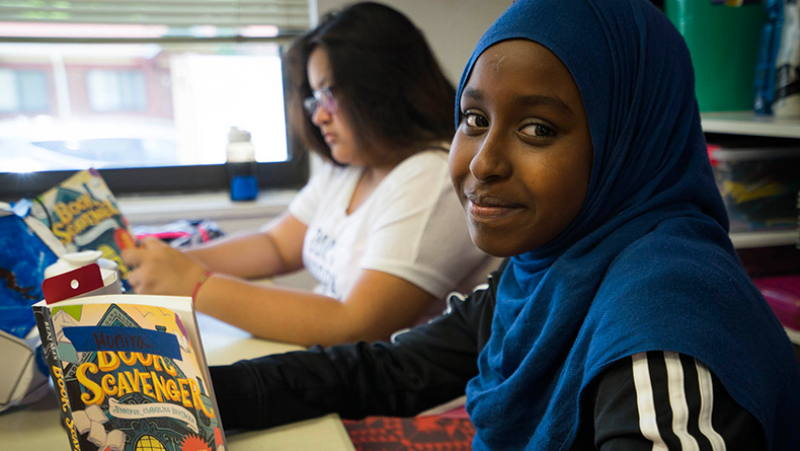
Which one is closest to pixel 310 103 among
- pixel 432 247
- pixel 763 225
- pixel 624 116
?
pixel 432 247

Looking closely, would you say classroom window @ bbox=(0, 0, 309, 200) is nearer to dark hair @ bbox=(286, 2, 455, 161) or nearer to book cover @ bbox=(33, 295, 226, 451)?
dark hair @ bbox=(286, 2, 455, 161)

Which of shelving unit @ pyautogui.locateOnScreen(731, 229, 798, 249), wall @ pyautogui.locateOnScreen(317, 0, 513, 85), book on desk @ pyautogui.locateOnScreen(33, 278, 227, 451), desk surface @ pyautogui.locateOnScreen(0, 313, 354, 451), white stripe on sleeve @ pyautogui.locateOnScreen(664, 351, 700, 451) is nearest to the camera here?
white stripe on sleeve @ pyautogui.locateOnScreen(664, 351, 700, 451)

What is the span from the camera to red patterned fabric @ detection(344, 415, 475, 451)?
0.86 metres

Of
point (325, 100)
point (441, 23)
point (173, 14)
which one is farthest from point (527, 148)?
point (173, 14)

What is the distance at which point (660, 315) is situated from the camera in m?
0.50

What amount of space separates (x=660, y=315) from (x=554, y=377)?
0.18 m

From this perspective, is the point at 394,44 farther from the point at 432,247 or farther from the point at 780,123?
the point at 780,123

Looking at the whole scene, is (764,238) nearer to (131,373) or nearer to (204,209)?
(131,373)

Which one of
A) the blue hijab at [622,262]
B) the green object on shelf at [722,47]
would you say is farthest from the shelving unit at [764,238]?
the blue hijab at [622,262]

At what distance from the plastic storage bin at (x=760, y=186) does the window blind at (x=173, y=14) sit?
1555 millimetres

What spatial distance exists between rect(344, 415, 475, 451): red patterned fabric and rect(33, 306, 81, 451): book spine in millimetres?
370

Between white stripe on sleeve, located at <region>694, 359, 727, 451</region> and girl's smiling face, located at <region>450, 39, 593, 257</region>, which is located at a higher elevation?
girl's smiling face, located at <region>450, 39, 593, 257</region>

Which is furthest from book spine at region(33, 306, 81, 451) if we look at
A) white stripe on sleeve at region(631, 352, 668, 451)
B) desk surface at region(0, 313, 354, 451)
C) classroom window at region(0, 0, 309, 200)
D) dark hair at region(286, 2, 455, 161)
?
classroom window at region(0, 0, 309, 200)

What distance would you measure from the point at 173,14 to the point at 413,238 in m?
1.50
